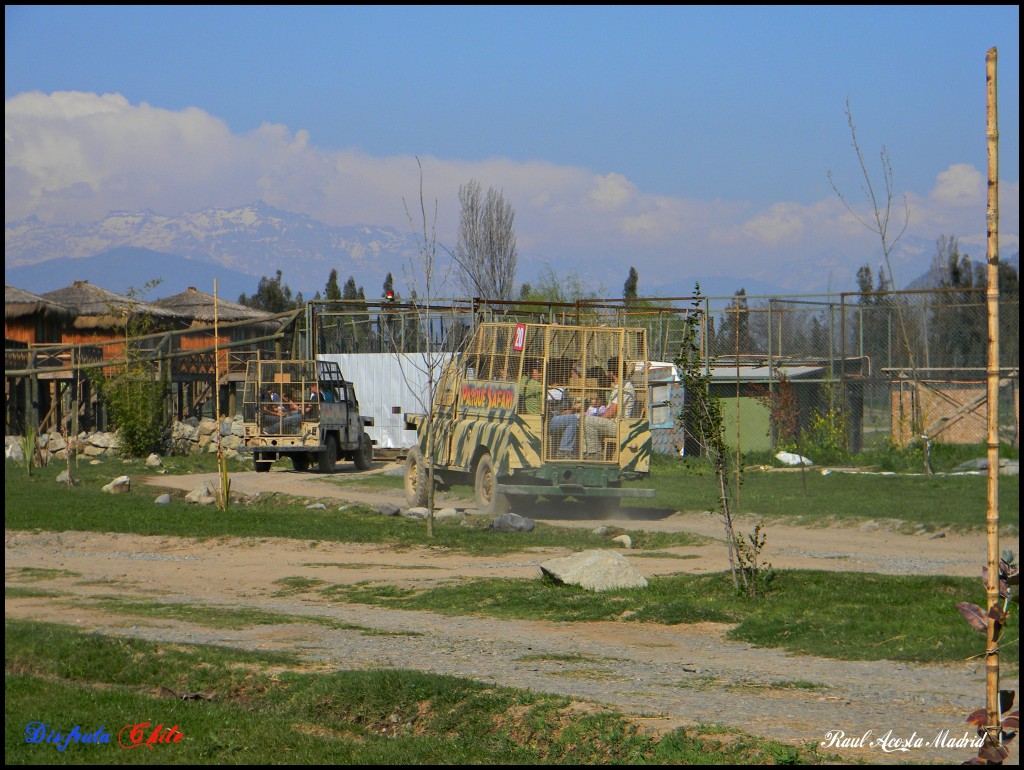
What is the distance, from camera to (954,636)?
10242 mm

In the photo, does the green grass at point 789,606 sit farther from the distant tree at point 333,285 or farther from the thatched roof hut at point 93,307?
the distant tree at point 333,285

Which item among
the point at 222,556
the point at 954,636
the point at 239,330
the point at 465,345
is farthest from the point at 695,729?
the point at 239,330

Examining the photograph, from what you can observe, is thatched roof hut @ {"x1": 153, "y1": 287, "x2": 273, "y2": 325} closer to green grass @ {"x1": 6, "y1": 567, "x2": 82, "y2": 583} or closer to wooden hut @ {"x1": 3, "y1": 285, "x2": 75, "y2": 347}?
wooden hut @ {"x1": 3, "y1": 285, "x2": 75, "y2": 347}

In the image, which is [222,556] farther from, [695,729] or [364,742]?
[695,729]

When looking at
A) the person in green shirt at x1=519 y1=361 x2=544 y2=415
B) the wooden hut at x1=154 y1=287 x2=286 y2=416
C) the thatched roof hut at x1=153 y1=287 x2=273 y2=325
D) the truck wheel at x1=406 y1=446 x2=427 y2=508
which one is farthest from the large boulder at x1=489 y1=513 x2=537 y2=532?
the thatched roof hut at x1=153 y1=287 x2=273 y2=325

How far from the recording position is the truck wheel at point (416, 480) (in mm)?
22172

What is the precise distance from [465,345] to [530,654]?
12380 millimetres

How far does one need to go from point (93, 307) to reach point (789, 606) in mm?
44146

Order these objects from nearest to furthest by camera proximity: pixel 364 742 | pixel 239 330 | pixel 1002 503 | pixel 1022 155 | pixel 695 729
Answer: pixel 1022 155, pixel 695 729, pixel 364 742, pixel 1002 503, pixel 239 330

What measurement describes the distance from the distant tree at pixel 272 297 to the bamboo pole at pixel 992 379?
7320cm

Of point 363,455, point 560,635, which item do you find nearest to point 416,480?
point 363,455

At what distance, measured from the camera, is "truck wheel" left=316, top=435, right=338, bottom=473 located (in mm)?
30562

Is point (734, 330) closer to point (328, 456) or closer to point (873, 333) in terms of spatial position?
point (873, 333)

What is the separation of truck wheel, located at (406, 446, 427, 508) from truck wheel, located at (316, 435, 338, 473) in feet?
24.3
